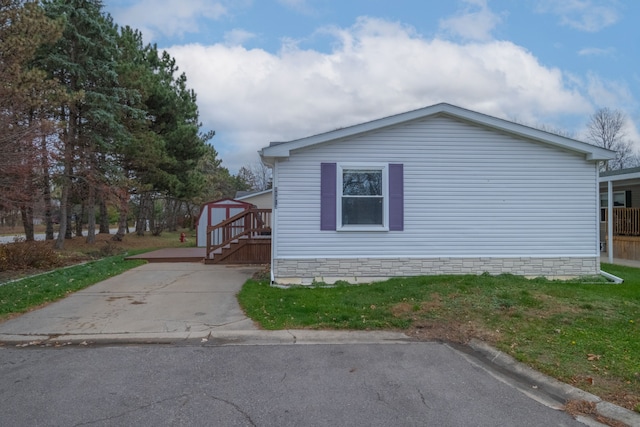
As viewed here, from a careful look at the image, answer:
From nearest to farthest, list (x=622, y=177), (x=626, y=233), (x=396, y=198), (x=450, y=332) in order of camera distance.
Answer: (x=450, y=332) < (x=396, y=198) < (x=622, y=177) < (x=626, y=233)

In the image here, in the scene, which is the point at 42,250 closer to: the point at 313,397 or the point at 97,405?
the point at 97,405

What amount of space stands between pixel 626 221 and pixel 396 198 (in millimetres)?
11835

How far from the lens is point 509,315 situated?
6363 mm

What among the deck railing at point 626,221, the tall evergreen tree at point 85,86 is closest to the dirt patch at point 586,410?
the deck railing at point 626,221

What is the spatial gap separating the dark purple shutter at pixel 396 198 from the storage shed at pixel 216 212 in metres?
Answer: 11.7

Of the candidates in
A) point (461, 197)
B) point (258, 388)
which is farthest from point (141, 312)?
point (461, 197)

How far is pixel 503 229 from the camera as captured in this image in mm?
9531

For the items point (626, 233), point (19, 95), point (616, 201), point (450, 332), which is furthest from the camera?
point (616, 201)

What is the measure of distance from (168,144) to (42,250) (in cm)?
1048

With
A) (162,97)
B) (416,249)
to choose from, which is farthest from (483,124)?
(162,97)

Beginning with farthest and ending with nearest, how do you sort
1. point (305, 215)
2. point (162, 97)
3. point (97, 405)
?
point (162, 97) < point (305, 215) < point (97, 405)

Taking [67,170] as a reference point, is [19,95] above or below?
above

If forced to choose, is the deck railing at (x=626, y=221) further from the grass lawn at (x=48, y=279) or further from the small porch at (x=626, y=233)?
the grass lawn at (x=48, y=279)

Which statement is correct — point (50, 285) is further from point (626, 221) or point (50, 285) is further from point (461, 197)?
point (626, 221)
